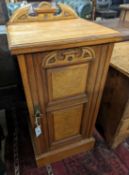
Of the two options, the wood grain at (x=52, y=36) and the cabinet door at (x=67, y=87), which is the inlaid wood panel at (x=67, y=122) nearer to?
the cabinet door at (x=67, y=87)

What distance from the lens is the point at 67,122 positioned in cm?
102

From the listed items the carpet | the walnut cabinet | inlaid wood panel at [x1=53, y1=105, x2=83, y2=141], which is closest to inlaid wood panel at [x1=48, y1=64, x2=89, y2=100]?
the walnut cabinet

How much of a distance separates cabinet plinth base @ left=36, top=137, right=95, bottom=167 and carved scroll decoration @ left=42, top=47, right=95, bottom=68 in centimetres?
76

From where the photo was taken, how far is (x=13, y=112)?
1.61m

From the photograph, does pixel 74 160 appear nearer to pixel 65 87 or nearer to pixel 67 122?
pixel 67 122

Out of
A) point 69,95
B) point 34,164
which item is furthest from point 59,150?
point 69,95

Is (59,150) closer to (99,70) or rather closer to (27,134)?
(27,134)

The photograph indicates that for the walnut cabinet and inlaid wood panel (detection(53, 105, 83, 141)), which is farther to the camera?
inlaid wood panel (detection(53, 105, 83, 141))

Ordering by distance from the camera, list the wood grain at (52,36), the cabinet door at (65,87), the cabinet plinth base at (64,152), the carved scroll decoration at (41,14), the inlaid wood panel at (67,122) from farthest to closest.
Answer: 1. the cabinet plinth base at (64,152)
2. the inlaid wood panel at (67,122)
3. the carved scroll decoration at (41,14)
4. the cabinet door at (65,87)
5. the wood grain at (52,36)

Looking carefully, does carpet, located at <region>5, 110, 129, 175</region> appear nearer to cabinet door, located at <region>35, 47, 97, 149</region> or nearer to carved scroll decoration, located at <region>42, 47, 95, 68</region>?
cabinet door, located at <region>35, 47, 97, 149</region>

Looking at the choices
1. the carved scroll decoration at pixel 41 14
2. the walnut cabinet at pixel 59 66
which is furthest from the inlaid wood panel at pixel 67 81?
the carved scroll decoration at pixel 41 14

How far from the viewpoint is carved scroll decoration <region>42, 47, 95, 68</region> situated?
2.19ft

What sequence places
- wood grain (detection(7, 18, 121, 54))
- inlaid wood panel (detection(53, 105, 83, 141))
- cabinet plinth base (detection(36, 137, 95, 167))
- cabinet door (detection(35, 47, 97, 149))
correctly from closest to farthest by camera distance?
wood grain (detection(7, 18, 121, 54)), cabinet door (detection(35, 47, 97, 149)), inlaid wood panel (detection(53, 105, 83, 141)), cabinet plinth base (detection(36, 137, 95, 167))

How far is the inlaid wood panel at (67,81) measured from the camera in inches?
29.5
